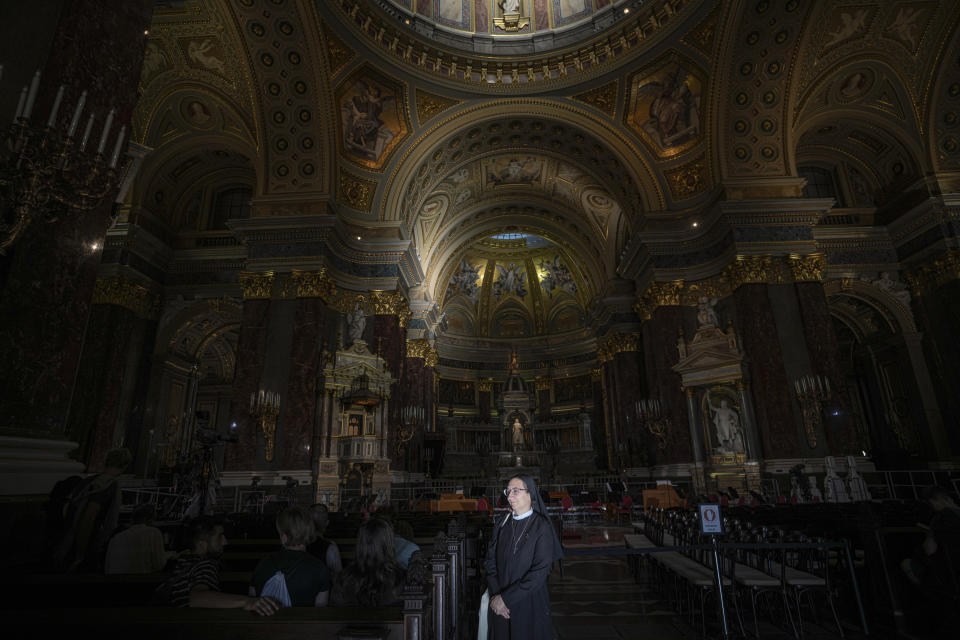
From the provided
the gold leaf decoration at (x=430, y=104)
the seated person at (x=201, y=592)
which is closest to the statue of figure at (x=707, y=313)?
the gold leaf decoration at (x=430, y=104)

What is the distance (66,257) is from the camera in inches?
166

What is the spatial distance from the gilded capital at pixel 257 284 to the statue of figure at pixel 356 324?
2309 mm

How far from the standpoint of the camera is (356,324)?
45.9ft

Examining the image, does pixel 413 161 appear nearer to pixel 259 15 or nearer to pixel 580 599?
pixel 259 15

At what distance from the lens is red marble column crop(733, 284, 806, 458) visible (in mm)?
11708

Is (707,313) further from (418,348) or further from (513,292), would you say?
(513,292)

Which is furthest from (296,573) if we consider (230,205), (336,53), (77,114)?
(230,205)

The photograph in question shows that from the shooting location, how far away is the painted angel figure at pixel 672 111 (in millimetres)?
14762

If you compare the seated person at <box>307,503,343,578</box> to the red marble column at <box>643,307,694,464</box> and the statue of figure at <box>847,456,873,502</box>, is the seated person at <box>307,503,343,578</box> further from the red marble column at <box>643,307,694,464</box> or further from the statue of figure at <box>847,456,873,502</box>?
the red marble column at <box>643,307,694,464</box>

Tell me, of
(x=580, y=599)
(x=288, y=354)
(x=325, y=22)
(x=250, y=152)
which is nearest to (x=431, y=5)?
(x=325, y=22)

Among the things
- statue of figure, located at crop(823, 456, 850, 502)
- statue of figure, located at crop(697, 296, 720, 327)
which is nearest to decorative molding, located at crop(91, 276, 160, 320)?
statue of figure, located at crop(697, 296, 720, 327)

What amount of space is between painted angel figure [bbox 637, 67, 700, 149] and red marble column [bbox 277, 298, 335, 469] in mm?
11804

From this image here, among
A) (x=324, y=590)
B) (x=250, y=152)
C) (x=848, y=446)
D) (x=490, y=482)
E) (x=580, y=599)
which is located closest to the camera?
(x=324, y=590)

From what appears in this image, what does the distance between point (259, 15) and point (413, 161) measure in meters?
5.65
